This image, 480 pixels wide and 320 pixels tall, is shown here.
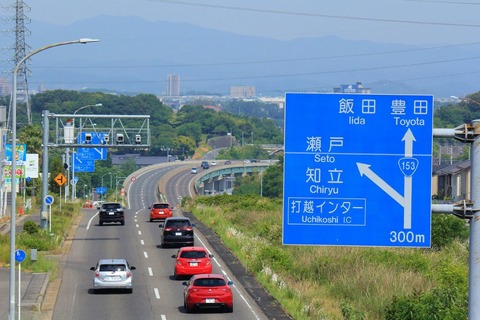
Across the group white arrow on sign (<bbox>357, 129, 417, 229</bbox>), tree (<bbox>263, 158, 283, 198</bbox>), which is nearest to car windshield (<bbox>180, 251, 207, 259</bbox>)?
white arrow on sign (<bbox>357, 129, 417, 229</bbox>)

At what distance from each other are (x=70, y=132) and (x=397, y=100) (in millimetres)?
52961

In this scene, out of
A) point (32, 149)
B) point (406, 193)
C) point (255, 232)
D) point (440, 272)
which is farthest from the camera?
point (32, 149)

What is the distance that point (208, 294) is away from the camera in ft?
118

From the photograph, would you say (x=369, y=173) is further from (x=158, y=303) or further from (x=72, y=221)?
(x=72, y=221)

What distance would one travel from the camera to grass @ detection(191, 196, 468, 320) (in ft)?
121

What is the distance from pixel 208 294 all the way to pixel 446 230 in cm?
2154

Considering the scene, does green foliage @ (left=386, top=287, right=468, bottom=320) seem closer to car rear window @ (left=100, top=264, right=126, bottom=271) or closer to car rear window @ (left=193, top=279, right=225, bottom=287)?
car rear window @ (left=193, top=279, right=225, bottom=287)

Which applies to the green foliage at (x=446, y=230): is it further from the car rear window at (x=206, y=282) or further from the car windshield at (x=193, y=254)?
the car rear window at (x=206, y=282)

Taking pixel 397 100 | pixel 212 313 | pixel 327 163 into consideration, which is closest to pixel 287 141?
pixel 327 163

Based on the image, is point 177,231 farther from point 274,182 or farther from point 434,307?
point 274,182

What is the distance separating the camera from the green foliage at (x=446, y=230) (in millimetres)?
53000

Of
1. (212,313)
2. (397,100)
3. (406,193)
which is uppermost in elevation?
(397,100)

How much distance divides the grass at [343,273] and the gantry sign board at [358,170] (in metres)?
17.7

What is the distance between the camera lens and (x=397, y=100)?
13.9 metres
